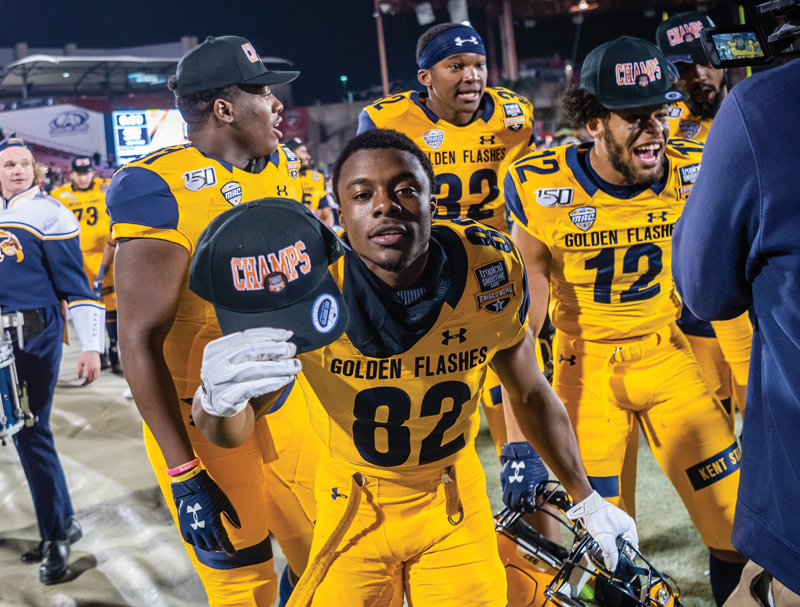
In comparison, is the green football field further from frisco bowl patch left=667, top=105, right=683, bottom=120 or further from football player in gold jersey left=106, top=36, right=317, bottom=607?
frisco bowl patch left=667, top=105, right=683, bottom=120

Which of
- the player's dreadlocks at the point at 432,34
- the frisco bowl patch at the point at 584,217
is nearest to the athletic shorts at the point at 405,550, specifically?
the frisco bowl patch at the point at 584,217

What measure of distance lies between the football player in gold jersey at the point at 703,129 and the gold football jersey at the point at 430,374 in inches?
82.6

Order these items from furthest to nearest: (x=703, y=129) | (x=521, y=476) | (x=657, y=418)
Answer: (x=703, y=129) < (x=657, y=418) < (x=521, y=476)

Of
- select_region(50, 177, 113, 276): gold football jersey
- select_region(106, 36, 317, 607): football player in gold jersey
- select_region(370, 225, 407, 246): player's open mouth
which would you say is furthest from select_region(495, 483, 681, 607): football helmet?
select_region(50, 177, 113, 276): gold football jersey

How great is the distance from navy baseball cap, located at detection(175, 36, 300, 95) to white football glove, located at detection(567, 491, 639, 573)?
Result: 1744 millimetres

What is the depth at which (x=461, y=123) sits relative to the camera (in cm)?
410

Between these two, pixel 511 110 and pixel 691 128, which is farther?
pixel 691 128

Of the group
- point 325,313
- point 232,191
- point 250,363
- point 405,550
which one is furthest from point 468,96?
point 250,363

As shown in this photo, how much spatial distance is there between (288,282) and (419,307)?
0.70 metres

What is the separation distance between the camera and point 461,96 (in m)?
3.97

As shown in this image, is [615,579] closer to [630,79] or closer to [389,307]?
[389,307]

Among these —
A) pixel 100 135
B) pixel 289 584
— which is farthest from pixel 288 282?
pixel 100 135

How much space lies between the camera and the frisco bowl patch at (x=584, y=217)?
282 cm

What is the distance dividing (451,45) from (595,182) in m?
1.50
